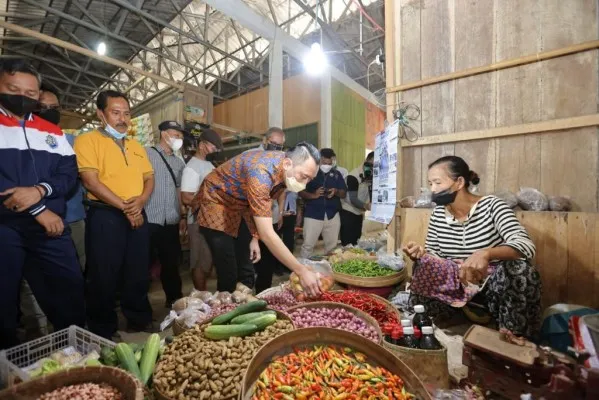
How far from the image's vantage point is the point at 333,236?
17.2 feet

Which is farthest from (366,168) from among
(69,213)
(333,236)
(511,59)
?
(69,213)

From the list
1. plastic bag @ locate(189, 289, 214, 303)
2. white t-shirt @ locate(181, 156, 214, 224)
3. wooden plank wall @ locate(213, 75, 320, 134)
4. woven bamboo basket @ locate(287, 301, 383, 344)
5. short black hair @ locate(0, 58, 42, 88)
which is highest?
wooden plank wall @ locate(213, 75, 320, 134)

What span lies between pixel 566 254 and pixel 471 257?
1.08 m

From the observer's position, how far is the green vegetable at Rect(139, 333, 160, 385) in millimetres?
1662

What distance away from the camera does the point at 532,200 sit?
2709 mm

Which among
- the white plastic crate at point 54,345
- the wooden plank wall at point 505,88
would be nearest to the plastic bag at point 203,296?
the white plastic crate at point 54,345

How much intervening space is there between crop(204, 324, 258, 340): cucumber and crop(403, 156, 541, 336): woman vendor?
4.72 ft

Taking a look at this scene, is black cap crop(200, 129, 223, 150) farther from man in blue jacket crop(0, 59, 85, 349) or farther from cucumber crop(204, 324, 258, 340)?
cucumber crop(204, 324, 258, 340)

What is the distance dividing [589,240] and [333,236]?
3.32m

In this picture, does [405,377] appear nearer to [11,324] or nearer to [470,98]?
[11,324]

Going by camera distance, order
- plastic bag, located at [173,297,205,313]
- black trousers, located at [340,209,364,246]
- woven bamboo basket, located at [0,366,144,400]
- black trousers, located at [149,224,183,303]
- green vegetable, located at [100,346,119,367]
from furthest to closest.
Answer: black trousers, located at [340,209,364,246], black trousers, located at [149,224,183,303], plastic bag, located at [173,297,205,313], green vegetable, located at [100,346,119,367], woven bamboo basket, located at [0,366,144,400]

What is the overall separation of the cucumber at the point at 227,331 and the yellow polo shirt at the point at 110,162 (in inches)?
62.8

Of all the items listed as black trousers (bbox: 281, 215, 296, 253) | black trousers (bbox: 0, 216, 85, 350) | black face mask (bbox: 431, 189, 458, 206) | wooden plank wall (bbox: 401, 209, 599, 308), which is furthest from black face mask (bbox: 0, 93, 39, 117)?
wooden plank wall (bbox: 401, 209, 599, 308)

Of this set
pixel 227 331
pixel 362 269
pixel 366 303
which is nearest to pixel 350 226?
pixel 362 269
